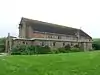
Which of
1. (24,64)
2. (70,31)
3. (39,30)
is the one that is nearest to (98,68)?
(24,64)

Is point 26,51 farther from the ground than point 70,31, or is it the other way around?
point 70,31

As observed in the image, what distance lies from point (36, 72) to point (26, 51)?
37103mm

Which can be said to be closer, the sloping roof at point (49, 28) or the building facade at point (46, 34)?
the building facade at point (46, 34)

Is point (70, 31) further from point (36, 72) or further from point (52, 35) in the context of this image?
point (36, 72)

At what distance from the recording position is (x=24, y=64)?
23844mm

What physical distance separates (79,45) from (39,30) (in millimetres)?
13075

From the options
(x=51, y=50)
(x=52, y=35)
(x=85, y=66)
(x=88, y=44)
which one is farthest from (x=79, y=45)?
(x=85, y=66)

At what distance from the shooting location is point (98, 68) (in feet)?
73.9

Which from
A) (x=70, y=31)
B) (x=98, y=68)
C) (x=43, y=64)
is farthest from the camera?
(x=70, y=31)

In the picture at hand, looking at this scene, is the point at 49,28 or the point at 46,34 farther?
the point at 49,28

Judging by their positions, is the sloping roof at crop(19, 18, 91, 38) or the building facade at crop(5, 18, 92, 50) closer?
the building facade at crop(5, 18, 92, 50)

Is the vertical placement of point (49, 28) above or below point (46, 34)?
above

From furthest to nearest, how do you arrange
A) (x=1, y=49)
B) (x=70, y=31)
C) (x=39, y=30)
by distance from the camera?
1. (x=70, y=31)
2. (x=39, y=30)
3. (x=1, y=49)

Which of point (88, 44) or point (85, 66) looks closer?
point (85, 66)
